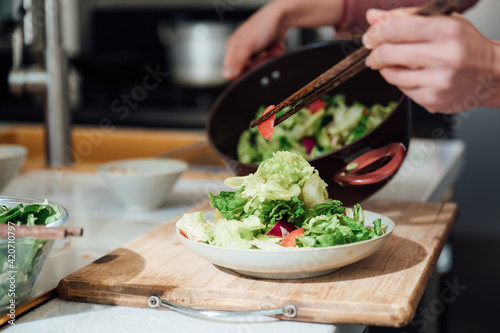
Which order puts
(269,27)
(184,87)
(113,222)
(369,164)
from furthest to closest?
1. (184,87)
2. (269,27)
3. (113,222)
4. (369,164)

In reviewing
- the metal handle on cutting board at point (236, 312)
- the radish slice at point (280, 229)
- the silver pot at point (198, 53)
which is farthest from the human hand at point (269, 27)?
the silver pot at point (198, 53)

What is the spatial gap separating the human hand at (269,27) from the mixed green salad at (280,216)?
0.62 metres

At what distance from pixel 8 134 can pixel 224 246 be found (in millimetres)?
1835

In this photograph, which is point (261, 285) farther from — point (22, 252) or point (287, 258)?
point (22, 252)

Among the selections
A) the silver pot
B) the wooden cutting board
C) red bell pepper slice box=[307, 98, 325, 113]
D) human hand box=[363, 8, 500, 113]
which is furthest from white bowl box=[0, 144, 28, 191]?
the silver pot

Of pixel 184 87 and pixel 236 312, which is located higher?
pixel 236 312

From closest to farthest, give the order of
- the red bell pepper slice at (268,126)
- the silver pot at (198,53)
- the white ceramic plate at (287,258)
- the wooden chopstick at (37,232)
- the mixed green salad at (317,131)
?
the wooden chopstick at (37,232)
the white ceramic plate at (287,258)
the red bell pepper slice at (268,126)
the mixed green salad at (317,131)
the silver pot at (198,53)

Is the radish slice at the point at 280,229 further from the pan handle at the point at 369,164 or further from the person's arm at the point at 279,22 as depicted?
the person's arm at the point at 279,22

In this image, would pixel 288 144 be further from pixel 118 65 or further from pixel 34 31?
pixel 118 65

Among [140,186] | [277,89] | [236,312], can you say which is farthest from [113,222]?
[236,312]

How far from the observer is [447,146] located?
6.88ft

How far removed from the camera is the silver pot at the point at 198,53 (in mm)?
3258

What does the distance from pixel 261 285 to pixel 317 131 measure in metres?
0.54

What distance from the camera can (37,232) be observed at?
2.39 ft
